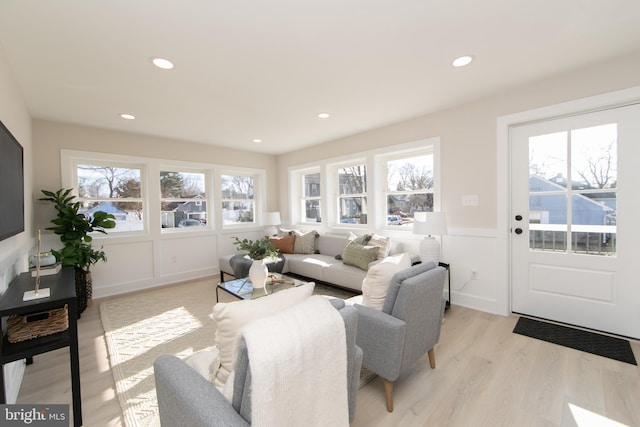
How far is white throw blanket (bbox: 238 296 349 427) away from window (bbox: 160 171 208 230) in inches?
171

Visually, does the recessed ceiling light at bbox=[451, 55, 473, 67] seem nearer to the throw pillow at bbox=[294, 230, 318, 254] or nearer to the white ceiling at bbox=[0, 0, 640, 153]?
the white ceiling at bbox=[0, 0, 640, 153]

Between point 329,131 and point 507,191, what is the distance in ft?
8.24

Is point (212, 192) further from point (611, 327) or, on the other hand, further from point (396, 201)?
point (611, 327)

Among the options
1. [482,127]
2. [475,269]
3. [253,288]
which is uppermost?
[482,127]

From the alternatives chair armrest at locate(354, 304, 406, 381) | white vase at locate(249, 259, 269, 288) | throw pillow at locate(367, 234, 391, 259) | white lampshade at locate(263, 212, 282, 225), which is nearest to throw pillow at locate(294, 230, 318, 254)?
white lampshade at locate(263, 212, 282, 225)

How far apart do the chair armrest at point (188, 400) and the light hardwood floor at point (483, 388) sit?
954mm

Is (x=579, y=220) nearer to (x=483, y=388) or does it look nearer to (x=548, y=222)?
(x=548, y=222)

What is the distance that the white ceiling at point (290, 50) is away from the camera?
64.9 inches

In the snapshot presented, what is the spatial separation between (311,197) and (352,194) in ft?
3.43

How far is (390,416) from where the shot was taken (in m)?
1.62

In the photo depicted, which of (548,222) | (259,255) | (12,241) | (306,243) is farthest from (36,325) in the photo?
(548,222)

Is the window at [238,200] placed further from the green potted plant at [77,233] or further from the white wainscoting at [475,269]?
the white wainscoting at [475,269]

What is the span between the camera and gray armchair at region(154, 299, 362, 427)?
34.3 inches

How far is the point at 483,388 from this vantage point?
1840mm
